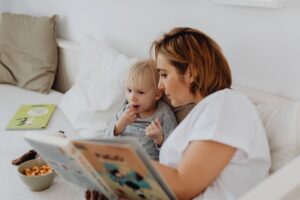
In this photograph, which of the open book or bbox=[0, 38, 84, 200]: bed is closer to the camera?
the open book

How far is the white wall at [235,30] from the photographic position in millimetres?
1451

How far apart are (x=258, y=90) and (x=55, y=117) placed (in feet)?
3.38

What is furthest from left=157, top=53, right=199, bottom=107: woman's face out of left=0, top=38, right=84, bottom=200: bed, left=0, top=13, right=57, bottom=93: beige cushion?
left=0, top=13, right=57, bottom=93: beige cushion

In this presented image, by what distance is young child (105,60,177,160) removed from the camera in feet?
5.19

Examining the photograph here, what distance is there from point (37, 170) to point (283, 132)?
33.1 inches

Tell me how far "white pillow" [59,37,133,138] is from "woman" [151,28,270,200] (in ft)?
1.83

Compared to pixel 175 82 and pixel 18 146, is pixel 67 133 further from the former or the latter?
pixel 175 82

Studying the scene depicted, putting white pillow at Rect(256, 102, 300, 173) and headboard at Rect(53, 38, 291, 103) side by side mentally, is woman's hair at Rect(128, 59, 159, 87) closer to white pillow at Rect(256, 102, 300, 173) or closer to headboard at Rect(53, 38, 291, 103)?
white pillow at Rect(256, 102, 300, 173)

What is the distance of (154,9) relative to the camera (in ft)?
6.32

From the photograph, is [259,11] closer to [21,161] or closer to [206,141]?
[206,141]

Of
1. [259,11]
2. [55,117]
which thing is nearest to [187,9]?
[259,11]

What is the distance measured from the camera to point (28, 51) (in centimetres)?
256

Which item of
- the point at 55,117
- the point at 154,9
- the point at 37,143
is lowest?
the point at 55,117

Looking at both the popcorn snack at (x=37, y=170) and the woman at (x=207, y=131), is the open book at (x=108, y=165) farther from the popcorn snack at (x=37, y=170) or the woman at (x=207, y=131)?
the popcorn snack at (x=37, y=170)
